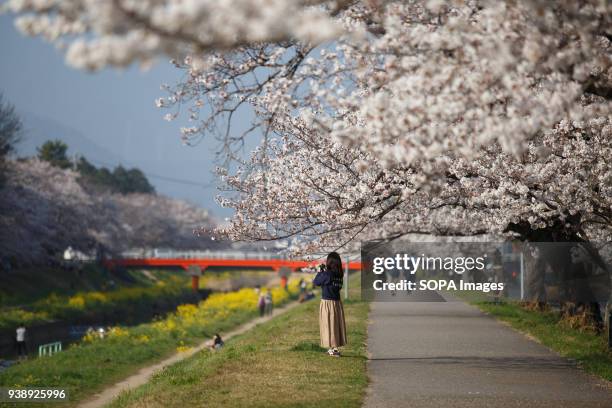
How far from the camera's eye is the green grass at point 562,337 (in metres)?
16.4

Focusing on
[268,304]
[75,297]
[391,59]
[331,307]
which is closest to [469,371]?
[331,307]

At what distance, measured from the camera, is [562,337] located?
2155cm

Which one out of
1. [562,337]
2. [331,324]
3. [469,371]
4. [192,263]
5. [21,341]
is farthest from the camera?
[192,263]

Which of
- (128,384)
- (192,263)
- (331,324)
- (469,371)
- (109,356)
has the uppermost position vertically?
(192,263)

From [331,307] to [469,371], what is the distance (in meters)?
2.72

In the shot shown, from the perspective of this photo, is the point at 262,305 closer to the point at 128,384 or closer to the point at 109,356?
the point at 109,356

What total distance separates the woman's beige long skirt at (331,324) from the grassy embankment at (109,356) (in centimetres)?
788

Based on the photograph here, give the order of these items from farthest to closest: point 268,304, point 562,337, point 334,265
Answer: point 268,304, point 562,337, point 334,265

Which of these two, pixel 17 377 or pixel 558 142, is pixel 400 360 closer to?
pixel 558 142

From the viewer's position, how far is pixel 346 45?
9430 millimetres

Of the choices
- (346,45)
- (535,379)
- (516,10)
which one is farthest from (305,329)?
(516,10)

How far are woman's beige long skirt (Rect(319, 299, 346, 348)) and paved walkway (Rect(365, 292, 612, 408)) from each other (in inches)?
28.6

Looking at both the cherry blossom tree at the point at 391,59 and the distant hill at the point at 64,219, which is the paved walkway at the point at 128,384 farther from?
the cherry blossom tree at the point at 391,59

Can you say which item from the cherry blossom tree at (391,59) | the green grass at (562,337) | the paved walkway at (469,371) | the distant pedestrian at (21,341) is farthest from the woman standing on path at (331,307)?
the distant pedestrian at (21,341)
